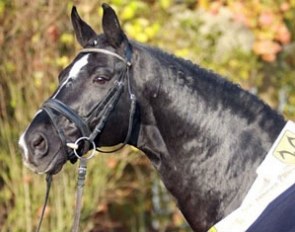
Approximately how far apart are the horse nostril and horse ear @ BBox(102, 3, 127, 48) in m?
0.57

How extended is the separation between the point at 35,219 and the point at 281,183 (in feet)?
11.5

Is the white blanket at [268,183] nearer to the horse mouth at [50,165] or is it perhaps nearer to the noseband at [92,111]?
the noseband at [92,111]

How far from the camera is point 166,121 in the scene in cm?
440

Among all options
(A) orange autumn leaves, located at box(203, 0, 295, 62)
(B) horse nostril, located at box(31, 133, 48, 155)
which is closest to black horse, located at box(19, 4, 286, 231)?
(B) horse nostril, located at box(31, 133, 48, 155)

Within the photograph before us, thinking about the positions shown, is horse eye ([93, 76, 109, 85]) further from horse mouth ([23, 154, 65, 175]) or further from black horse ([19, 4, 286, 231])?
horse mouth ([23, 154, 65, 175])

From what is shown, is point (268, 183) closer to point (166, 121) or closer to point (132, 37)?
point (166, 121)

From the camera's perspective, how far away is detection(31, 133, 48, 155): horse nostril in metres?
4.25

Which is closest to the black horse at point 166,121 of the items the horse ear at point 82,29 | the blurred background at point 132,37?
the horse ear at point 82,29

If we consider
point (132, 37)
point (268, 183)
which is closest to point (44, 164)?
point (268, 183)

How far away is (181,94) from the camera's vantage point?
173 inches

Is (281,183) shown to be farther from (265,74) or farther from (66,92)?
(265,74)

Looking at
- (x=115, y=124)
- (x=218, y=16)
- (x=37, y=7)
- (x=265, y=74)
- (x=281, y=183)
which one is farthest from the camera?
(x=265, y=74)

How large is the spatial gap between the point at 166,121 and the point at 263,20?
4.66 metres

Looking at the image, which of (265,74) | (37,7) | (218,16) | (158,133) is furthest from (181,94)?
(265,74)
